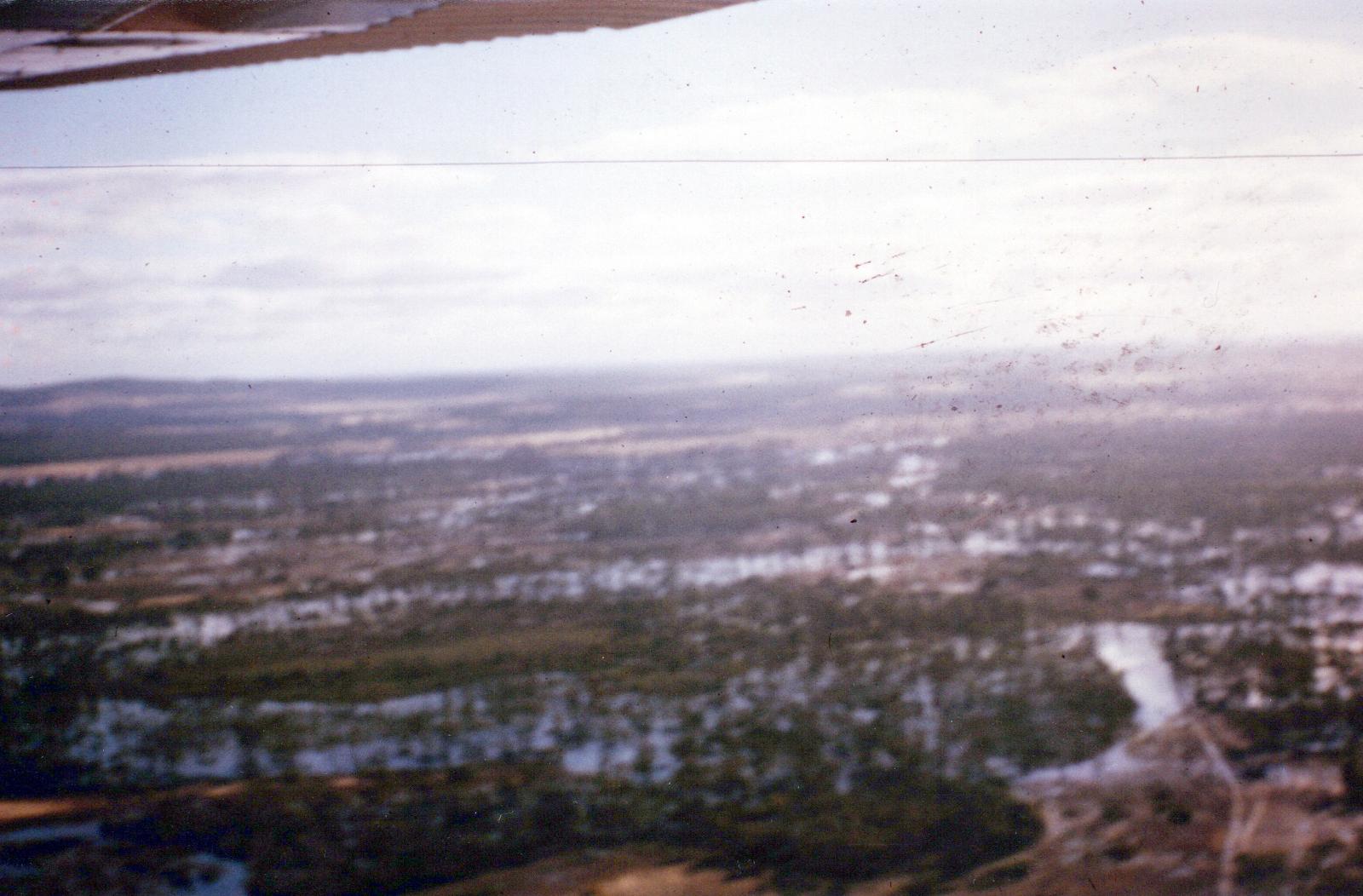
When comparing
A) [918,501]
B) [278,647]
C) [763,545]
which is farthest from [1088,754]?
[278,647]

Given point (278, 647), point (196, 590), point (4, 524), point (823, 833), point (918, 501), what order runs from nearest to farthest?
point (823, 833)
point (918, 501)
point (278, 647)
point (196, 590)
point (4, 524)

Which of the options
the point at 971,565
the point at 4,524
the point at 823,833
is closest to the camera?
the point at 823,833

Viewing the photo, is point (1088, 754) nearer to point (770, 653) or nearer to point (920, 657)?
point (920, 657)

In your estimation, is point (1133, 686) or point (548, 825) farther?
point (1133, 686)

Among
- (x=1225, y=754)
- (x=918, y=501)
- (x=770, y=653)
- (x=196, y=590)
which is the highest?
(x=918, y=501)

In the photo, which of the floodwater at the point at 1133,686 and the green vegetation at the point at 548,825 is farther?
the floodwater at the point at 1133,686

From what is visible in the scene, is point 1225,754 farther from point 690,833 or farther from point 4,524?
point 4,524

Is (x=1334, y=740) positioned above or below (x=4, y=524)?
below

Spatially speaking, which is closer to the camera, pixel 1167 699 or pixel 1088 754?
pixel 1088 754

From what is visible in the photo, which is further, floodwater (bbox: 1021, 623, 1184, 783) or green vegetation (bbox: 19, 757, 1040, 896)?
floodwater (bbox: 1021, 623, 1184, 783)

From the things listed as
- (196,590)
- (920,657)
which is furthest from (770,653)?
(196,590)
